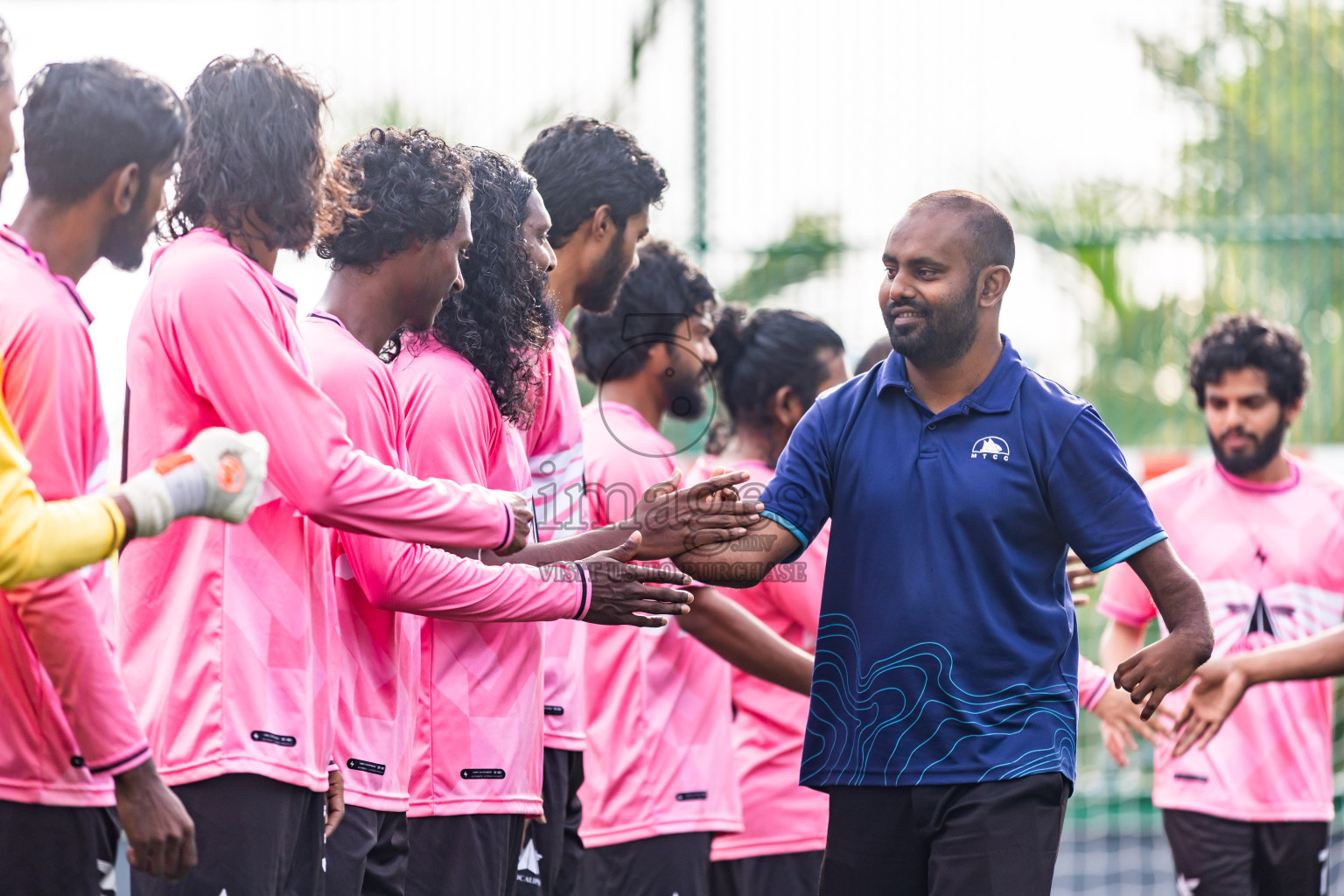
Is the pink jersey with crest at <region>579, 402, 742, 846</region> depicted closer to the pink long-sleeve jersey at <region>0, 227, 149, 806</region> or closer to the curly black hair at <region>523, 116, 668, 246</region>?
the curly black hair at <region>523, 116, 668, 246</region>

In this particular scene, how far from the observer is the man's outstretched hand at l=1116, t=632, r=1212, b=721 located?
129 inches

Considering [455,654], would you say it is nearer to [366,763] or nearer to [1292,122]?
[366,763]

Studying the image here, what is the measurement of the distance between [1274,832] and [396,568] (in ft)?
11.4

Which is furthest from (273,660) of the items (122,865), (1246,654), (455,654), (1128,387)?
(1128,387)

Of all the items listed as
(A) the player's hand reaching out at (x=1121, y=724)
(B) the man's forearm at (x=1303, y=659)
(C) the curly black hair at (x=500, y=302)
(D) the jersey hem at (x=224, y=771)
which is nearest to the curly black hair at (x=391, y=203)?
(C) the curly black hair at (x=500, y=302)

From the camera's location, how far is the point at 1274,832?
5078mm

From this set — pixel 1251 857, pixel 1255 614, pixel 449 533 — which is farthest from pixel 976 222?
pixel 1251 857

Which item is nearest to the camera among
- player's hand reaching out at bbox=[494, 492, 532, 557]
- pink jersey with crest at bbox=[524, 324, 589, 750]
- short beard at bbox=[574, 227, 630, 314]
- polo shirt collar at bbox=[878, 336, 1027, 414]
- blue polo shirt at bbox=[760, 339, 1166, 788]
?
player's hand reaching out at bbox=[494, 492, 532, 557]

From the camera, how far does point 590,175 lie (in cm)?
425

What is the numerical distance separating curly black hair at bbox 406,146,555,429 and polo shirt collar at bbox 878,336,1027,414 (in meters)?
0.85

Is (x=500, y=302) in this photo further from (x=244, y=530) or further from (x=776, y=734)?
(x=776, y=734)

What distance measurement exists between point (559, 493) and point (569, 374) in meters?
0.31

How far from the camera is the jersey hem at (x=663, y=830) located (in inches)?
171

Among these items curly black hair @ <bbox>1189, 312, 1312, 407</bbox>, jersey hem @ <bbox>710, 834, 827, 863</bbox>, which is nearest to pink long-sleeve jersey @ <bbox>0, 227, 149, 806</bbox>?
jersey hem @ <bbox>710, 834, 827, 863</bbox>
